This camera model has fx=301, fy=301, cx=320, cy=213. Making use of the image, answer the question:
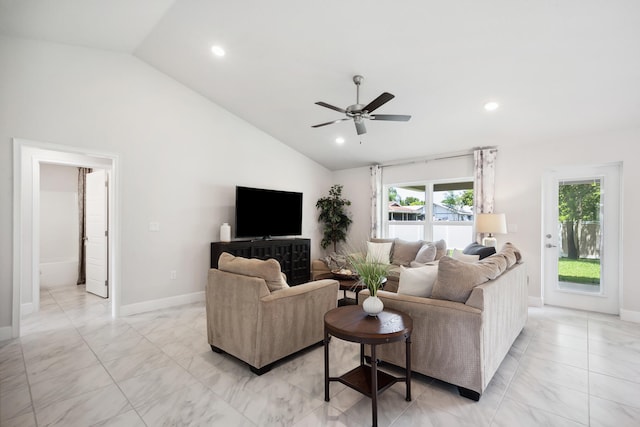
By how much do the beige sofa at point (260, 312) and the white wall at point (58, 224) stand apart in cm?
445

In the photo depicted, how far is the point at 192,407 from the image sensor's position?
2029 mm

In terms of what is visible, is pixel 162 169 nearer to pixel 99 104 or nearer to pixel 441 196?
pixel 99 104

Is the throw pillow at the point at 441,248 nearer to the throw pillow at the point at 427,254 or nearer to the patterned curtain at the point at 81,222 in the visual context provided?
the throw pillow at the point at 427,254

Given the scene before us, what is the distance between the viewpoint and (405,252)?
5.29 m

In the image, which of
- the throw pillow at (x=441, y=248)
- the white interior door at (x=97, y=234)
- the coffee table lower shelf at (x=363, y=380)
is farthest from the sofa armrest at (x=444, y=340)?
the white interior door at (x=97, y=234)

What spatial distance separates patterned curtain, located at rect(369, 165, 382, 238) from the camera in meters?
6.21

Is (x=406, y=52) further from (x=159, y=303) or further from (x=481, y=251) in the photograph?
(x=159, y=303)

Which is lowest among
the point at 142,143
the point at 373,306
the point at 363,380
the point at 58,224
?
the point at 363,380

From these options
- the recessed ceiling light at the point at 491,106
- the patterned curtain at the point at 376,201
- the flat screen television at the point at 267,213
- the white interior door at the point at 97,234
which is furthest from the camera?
the patterned curtain at the point at 376,201

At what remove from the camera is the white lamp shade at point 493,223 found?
4309 mm

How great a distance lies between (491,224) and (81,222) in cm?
695

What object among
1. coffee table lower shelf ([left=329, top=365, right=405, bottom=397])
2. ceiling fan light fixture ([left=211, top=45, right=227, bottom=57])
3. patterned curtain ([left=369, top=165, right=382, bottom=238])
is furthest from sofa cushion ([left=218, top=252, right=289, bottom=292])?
patterned curtain ([left=369, top=165, right=382, bottom=238])

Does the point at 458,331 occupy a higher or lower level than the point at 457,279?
lower

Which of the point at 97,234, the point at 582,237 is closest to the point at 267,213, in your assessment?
the point at 97,234
